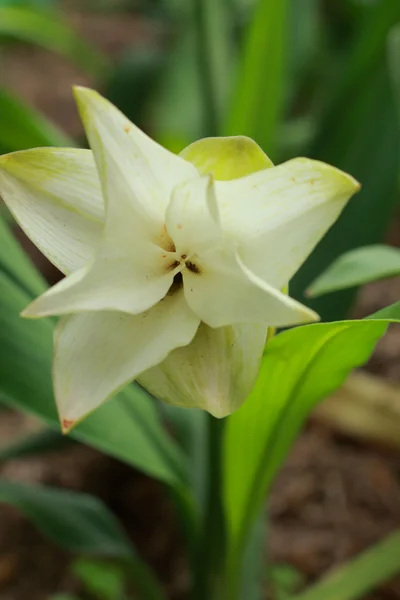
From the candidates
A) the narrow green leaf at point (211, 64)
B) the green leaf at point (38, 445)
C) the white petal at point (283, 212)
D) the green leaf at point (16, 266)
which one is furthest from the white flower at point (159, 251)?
the narrow green leaf at point (211, 64)

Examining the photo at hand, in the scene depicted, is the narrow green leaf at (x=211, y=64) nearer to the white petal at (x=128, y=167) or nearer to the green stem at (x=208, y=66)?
the green stem at (x=208, y=66)

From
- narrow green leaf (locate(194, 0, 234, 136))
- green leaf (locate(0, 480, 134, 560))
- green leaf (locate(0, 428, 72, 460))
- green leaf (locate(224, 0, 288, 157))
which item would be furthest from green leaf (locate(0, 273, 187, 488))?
narrow green leaf (locate(194, 0, 234, 136))

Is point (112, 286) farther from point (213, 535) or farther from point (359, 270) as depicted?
point (213, 535)

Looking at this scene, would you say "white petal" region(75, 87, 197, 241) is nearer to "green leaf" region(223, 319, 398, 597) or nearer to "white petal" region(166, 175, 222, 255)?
"white petal" region(166, 175, 222, 255)

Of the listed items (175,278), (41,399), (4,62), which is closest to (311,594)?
(41,399)

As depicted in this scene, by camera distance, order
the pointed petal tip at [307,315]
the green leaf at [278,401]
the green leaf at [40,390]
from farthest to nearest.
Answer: the green leaf at [40,390] < the green leaf at [278,401] < the pointed petal tip at [307,315]

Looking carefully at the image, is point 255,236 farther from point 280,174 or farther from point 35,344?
point 35,344

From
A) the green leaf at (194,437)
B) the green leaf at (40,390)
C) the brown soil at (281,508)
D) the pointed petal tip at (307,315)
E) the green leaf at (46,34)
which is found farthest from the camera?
the green leaf at (46,34)
